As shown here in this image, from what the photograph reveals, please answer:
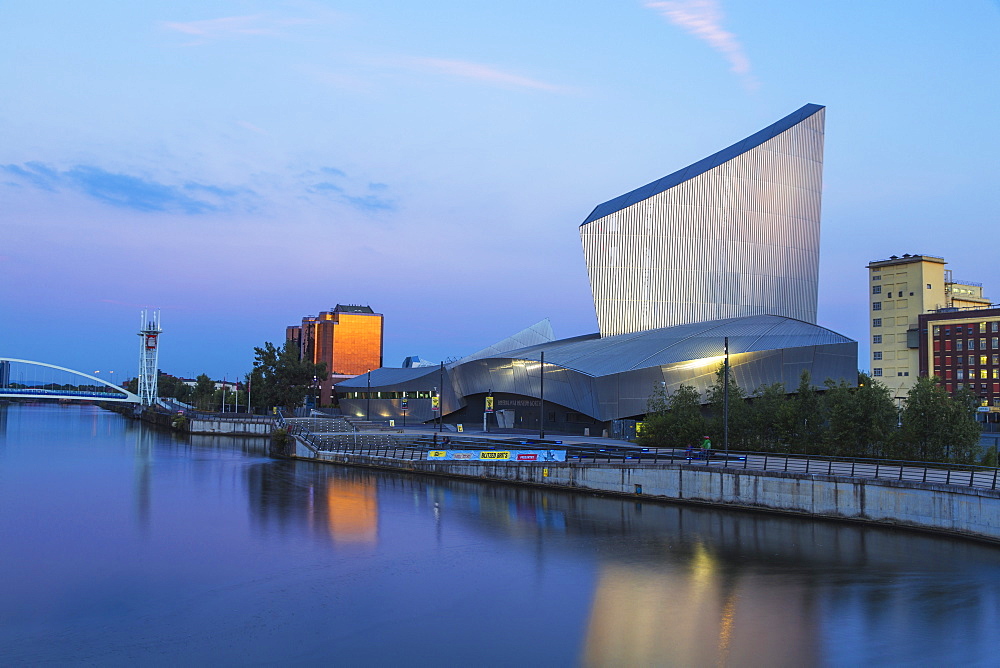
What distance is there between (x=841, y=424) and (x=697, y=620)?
2455cm

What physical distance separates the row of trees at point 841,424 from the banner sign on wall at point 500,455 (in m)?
8.42

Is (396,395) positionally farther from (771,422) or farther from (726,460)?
(726,460)

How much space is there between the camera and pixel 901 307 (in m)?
120

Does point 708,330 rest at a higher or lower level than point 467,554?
higher

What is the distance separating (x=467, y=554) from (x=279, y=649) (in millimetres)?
10156

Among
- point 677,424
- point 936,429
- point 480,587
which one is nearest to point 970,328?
point 677,424

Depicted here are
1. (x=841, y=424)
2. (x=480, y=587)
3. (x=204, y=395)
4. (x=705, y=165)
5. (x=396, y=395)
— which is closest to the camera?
(x=480, y=587)

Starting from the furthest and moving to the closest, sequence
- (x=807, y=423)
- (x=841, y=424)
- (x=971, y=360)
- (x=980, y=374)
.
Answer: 1. (x=971, y=360)
2. (x=980, y=374)
3. (x=807, y=423)
4. (x=841, y=424)

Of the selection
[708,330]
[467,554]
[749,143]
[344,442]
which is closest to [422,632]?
[467,554]

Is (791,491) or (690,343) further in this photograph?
(690,343)

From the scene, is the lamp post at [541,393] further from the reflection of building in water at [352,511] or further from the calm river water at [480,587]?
the calm river water at [480,587]

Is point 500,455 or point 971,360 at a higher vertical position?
point 971,360

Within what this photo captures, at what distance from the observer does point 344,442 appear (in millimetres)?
61312

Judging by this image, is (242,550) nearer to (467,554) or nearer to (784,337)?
(467,554)
